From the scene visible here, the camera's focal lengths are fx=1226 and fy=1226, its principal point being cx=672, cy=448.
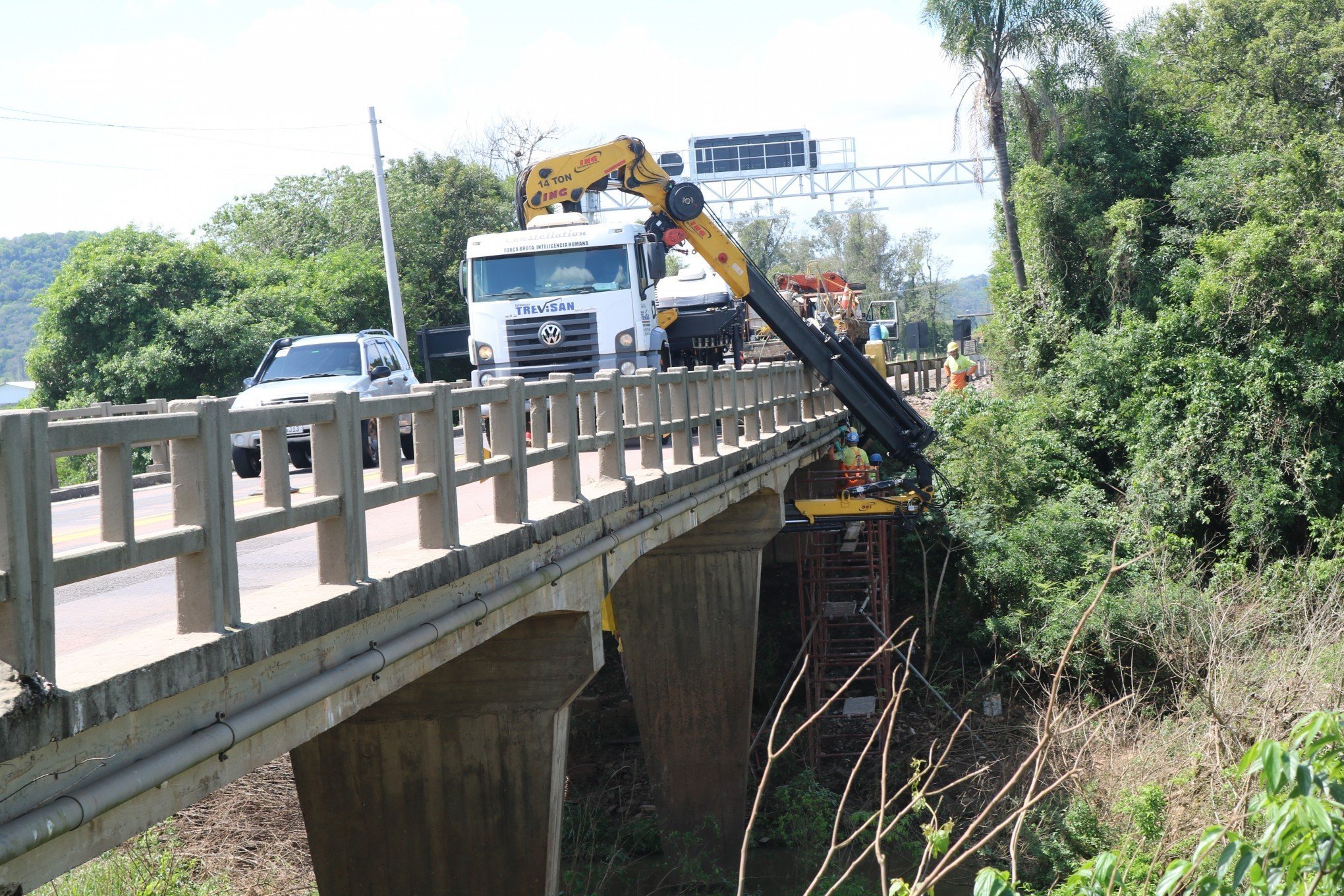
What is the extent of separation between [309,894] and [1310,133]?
83.0 ft

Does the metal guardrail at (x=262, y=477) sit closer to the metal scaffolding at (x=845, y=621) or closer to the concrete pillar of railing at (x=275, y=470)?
the concrete pillar of railing at (x=275, y=470)

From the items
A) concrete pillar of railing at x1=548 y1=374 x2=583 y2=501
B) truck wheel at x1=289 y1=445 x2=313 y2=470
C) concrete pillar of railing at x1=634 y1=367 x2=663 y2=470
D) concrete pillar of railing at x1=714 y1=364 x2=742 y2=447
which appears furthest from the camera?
truck wheel at x1=289 y1=445 x2=313 y2=470

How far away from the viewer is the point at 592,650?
363 inches

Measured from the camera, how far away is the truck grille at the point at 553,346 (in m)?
16.7

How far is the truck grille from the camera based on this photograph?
A: 54.6 feet

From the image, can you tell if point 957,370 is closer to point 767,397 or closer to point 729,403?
point 767,397

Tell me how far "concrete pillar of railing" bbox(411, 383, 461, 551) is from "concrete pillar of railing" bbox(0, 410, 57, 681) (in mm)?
2891

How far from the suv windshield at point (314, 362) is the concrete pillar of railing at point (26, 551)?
13231 millimetres

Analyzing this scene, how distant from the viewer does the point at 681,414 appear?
40.3ft

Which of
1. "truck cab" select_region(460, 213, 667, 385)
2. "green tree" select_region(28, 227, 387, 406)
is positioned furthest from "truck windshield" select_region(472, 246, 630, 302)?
"green tree" select_region(28, 227, 387, 406)

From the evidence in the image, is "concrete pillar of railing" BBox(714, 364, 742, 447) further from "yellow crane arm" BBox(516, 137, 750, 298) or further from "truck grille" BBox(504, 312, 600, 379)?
"yellow crane arm" BBox(516, 137, 750, 298)

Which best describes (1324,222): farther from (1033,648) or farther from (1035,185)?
(1033,648)

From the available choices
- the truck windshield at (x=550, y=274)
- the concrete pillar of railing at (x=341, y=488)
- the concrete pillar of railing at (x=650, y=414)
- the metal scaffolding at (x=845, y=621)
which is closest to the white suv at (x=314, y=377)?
→ the truck windshield at (x=550, y=274)

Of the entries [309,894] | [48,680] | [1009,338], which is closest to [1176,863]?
[48,680]
